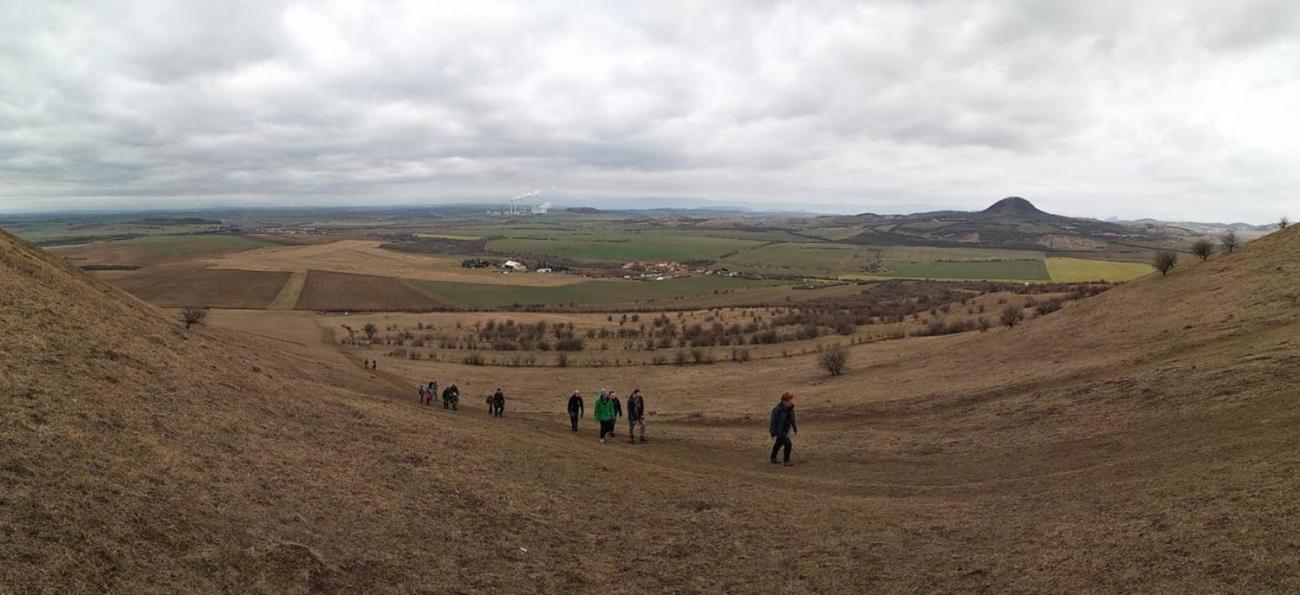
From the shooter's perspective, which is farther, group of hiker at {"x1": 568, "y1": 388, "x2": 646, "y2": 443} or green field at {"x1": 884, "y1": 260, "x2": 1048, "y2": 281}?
green field at {"x1": 884, "y1": 260, "x2": 1048, "y2": 281}

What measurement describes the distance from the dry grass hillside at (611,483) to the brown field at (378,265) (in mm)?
94598

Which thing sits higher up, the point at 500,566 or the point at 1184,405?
the point at 1184,405

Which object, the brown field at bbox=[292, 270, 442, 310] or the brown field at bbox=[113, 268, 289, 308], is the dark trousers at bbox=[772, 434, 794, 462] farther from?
the brown field at bbox=[113, 268, 289, 308]

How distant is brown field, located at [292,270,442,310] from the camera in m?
86.4

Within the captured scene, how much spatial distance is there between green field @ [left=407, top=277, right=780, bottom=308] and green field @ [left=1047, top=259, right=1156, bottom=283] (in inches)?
1876

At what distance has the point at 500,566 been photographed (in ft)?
36.0

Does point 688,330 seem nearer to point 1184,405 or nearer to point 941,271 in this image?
point 1184,405

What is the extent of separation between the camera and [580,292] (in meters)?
105

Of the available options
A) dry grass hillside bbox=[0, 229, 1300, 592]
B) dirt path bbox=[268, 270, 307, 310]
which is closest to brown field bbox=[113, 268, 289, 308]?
dirt path bbox=[268, 270, 307, 310]

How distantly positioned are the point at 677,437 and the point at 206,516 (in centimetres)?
1503

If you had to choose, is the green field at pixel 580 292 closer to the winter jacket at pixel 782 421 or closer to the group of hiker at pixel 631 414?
the group of hiker at pixel 631 414

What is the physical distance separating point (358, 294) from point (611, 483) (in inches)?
3459

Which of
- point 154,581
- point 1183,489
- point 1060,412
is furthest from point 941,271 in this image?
point 154,581

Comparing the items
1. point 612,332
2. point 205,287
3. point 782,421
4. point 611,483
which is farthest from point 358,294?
point 611,483
